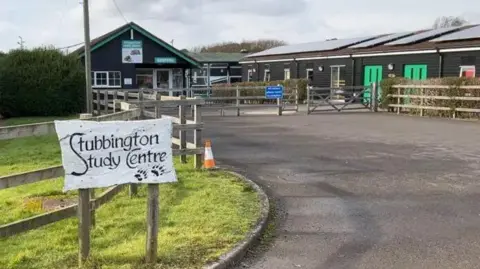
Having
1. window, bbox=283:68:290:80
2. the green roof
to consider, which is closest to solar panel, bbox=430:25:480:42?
window, bbox=283:68:290:80

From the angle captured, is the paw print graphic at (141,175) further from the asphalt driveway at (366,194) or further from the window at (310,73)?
the window at (310,73)

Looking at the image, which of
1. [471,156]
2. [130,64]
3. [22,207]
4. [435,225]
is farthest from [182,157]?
[130,64]

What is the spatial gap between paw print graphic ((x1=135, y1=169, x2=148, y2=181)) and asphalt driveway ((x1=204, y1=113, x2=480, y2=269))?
1.30 meters

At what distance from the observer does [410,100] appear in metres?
24.2

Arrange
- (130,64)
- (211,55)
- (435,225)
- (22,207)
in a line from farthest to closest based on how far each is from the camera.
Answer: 1. (211,55)
2. (130,64)
3. (22,207)
4. (435,225)

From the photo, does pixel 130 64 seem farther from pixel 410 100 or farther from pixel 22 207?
pixel 22 207

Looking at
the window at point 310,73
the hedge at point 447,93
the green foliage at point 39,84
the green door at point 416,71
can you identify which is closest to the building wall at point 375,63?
the green door at point 416,71

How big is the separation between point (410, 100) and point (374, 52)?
28.2 feet

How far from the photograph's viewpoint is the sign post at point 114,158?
4609mm

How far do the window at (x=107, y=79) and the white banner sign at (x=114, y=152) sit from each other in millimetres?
31644

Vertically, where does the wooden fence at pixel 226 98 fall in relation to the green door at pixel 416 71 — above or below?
below

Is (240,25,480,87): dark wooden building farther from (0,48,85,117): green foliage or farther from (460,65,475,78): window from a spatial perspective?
(0,48,85,117): green foliage

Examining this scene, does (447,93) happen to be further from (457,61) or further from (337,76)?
(337,76)

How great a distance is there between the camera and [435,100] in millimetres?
22703
